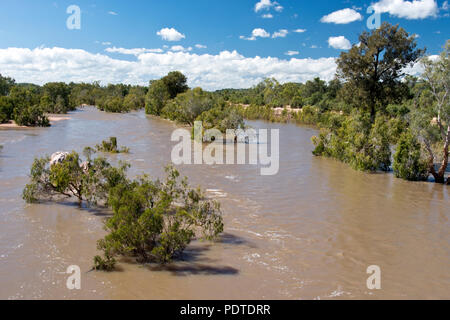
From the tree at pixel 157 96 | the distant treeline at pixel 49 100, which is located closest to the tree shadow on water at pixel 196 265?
the distant treeline at pixel 49 100

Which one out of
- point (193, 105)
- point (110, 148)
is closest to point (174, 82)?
point (193, 105)

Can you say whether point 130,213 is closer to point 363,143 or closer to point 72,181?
point 72,181

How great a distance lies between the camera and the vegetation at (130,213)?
7180mm

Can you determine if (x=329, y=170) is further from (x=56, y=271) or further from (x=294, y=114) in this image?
(x=294, y=114)

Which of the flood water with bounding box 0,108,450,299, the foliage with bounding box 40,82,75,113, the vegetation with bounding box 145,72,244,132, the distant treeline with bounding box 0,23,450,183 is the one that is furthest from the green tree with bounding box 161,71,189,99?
the flood water with bounding box 0,108,450,299

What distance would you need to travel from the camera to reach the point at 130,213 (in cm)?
762

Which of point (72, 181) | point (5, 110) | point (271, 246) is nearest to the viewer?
point (271, 246)

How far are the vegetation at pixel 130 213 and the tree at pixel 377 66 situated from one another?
1544cm

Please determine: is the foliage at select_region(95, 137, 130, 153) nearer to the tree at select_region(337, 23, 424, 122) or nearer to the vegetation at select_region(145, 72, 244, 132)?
the vegetation at select_region(145, 72, 244, 132)

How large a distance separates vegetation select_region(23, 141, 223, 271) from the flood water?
35 cm

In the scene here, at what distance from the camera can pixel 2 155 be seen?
18.5 metres

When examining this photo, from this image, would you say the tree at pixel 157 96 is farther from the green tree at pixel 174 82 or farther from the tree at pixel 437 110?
the tree at pixel 437 110

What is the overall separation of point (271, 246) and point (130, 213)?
343 cm
